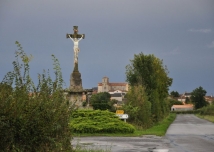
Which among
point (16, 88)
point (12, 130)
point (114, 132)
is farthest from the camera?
point (114, 132)

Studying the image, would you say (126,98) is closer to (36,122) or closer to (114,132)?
(114,132)

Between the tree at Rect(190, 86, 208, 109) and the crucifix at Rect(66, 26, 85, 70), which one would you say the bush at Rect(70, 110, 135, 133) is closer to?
the crucifix at Rect(66, 26, 85, 70)

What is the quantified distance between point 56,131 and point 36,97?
87 cm

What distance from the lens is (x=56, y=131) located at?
10.6m

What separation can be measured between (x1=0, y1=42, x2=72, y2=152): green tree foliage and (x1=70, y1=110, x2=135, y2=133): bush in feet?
61.5

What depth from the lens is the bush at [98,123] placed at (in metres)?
30.7

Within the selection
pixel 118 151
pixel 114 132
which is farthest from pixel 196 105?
pixel 118 151

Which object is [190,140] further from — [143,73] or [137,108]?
[143,73]

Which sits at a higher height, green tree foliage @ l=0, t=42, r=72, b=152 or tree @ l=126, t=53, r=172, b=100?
tree @ l=126, t=53, r=172, b=100

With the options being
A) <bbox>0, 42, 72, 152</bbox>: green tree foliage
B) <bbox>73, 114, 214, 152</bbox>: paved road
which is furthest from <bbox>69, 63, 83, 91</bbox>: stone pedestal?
<bbox>0, 42, 72, 152</bbox>: green tree foliage

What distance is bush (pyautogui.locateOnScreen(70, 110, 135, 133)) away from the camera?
101 ft

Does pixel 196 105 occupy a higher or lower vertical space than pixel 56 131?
higher

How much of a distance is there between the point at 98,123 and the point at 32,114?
71.7 ft

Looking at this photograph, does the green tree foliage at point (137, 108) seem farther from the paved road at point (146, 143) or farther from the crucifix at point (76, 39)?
the paved road at point (146, 143)
